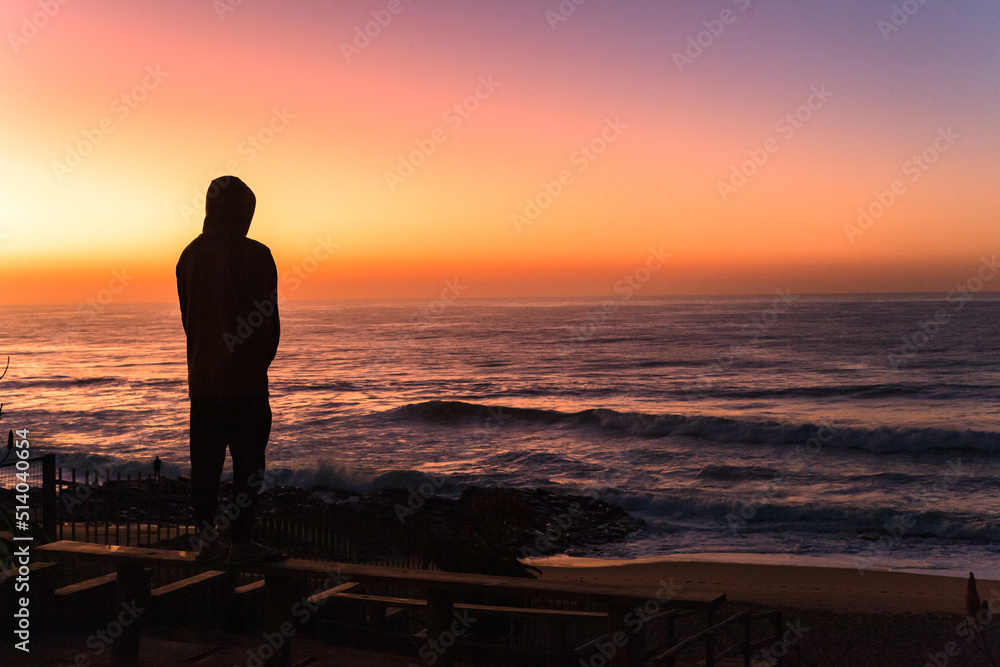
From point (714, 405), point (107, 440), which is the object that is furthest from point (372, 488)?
point (714, 405)

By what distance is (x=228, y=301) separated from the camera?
4273 mm

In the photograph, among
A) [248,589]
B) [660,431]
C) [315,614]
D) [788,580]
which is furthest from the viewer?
[660,431]

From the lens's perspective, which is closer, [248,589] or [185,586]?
[185,586]

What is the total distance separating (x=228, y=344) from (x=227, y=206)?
0.77m

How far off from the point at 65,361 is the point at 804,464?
55.9 metres

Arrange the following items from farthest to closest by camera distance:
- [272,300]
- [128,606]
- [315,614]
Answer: [315,614] < [128,606] < [272,300]

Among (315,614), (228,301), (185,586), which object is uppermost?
(228,301)

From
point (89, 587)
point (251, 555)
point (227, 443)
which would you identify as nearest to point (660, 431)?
point (89, 587)

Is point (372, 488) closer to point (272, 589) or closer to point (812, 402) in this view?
point (272, 589)

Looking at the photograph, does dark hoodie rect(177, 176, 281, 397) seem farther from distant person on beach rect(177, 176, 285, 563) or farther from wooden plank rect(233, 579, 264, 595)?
wooden plank rect(233, 579, 264, 595)

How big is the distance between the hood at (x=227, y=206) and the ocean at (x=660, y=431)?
495 inches

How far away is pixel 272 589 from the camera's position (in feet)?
15.3

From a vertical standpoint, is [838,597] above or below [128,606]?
below

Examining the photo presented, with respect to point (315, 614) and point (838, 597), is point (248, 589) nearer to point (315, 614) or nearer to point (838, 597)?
point (315, 614)
